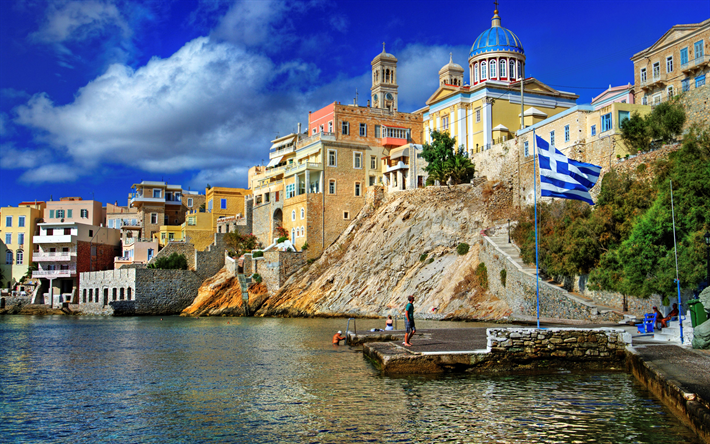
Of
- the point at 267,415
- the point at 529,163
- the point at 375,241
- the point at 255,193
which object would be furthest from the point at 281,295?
the point at 267,415

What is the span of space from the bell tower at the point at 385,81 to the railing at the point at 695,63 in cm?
3554

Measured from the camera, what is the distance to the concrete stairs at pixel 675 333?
53.2ft

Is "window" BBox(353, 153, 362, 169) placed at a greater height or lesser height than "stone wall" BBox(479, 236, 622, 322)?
greater

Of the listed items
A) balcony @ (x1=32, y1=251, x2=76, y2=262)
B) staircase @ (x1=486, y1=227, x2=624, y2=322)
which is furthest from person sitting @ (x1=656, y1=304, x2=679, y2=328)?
balcony @ (x1=32, y1=251, x2=76, y2=262)

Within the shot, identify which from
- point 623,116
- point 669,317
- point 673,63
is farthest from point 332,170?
point 669,317

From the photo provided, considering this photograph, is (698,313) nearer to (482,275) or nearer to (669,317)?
(669,317)

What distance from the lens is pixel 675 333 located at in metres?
17.6

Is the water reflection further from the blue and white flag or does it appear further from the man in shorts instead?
the blue and white flag

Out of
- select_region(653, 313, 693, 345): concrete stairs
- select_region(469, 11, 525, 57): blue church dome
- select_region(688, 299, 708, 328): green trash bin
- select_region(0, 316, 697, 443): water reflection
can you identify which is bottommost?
select_region(0, 316, 697, 443): water reflection

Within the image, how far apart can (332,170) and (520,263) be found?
25301 mm

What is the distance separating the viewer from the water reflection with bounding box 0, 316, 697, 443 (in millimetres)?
11102

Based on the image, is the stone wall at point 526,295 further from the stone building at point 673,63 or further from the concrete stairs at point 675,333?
the stone building at point 673,63

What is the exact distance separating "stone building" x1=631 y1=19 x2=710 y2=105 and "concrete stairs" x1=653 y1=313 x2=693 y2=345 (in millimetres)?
22928

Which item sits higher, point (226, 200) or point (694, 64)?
point (694, 64)
